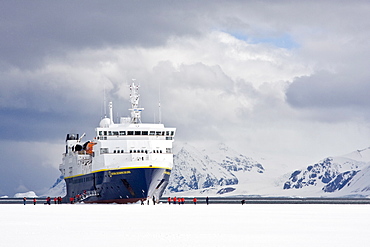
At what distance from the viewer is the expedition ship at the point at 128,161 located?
100938 mm

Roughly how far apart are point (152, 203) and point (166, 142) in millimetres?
9535

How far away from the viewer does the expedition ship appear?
331ft

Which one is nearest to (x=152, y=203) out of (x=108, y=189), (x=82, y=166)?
(x=108, y=189)

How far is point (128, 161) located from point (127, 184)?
355cm

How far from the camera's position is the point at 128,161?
103 m
